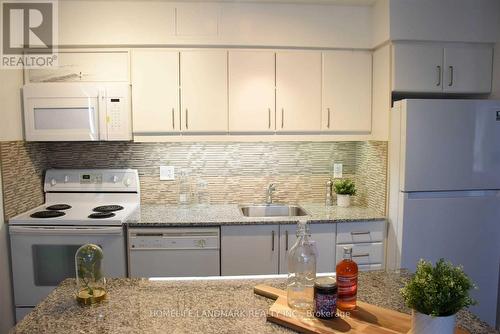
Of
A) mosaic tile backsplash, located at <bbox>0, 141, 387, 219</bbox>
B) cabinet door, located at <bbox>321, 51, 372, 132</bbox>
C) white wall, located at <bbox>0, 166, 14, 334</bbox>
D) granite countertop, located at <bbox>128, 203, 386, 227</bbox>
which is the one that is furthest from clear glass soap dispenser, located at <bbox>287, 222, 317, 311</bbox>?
white wall, located at <bbox>0, 166, 14, 334</bbox>

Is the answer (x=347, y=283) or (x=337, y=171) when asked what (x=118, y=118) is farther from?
(x=347, y=283)

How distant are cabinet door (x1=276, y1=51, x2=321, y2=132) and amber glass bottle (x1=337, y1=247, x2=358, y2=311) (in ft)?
5.50

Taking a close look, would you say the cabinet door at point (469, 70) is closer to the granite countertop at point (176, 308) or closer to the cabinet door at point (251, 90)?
the cabinet door at point (251, 90)

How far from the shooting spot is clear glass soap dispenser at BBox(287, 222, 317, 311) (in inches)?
47.9

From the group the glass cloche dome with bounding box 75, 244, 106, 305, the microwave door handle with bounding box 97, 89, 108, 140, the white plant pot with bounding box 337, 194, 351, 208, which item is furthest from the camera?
the white plant pot with bounding box 337, 194, 351, 208

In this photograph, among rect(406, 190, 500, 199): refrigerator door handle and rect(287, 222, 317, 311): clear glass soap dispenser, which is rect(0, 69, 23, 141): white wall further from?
rect(406, 190, 500, 199): refrigerator door handle

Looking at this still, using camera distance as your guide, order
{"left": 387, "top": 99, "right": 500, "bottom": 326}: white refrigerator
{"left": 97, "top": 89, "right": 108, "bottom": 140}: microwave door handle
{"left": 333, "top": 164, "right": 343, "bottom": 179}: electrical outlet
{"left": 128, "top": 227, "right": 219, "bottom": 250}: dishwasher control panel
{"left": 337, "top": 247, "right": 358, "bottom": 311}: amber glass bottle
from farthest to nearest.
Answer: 1. {"left": 333, "top": 164, "right": 343, "bottom": 179}: electrical outlet
2. {"left": 97, "top": 89, "right": 108, "bottom": 140}: microwave door handle
3. {"left": 128, "top": 227, "right": 219, "bottom": 250}: dishwasher control panel
4. {"left": 387, "top": 99, "right": 500, "bottom": 326}: white refrigerator
5. {"left": 337, "top": 247, "right": 358, "bottom": 311}: amber glass bottle

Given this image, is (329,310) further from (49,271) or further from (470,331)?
(49,271)

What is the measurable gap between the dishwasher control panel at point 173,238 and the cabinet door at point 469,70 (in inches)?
79.1

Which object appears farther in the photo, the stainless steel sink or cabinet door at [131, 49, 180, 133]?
the stainless steel sink

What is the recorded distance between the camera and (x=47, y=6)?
8.53 feet

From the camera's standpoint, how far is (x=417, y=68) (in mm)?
2535

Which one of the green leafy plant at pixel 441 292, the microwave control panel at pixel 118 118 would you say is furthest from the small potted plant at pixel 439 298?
the microwave control panel at pixel 118 118

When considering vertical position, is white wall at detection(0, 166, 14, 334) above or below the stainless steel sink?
below
